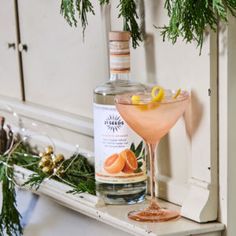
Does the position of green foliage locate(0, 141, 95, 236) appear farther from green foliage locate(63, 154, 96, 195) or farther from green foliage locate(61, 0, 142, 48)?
green foliage locate(61, 0, 142, 48)

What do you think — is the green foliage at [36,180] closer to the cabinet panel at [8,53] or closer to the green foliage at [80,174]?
the green foliage at [80,174]

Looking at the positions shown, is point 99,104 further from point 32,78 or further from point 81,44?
point 32,78

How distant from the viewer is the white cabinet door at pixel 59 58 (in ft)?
4.35

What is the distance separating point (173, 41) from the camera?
107cm

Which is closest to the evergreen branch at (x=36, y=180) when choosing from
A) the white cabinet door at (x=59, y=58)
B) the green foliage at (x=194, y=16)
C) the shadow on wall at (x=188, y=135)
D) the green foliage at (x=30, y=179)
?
the green foliage at (x=30, y=179)

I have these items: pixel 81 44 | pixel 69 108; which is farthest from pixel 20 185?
pixel 81 44

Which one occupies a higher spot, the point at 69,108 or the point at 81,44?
the point at 81,44

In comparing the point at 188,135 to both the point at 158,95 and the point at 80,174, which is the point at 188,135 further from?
the point at 80,174

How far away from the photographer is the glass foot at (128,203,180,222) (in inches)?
42.8

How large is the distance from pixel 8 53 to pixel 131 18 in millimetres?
534

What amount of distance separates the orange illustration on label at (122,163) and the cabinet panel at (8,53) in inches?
20.3

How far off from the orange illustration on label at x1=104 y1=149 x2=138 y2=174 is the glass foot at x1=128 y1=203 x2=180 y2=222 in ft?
0.23

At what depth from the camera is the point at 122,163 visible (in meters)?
1.16

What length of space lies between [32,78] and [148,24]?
47 centimetres
